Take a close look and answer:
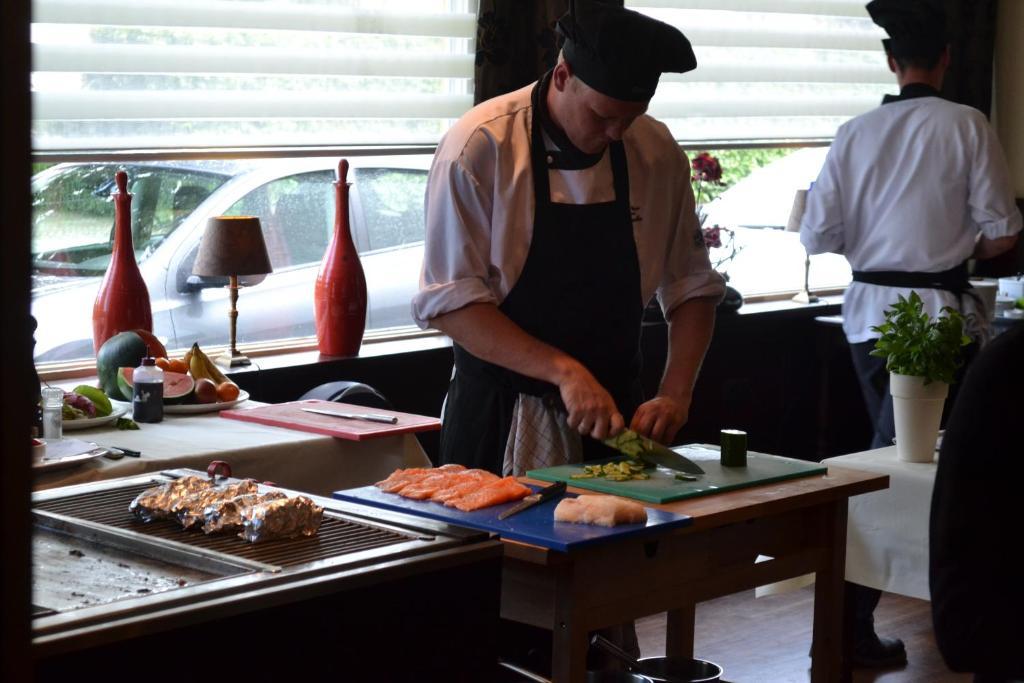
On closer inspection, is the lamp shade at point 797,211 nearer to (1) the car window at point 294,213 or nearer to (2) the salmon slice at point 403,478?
(1) the car window at point 294,213

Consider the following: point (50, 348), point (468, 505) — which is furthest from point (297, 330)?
point (468, 505)

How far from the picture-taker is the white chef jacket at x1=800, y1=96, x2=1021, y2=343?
12.8 ft

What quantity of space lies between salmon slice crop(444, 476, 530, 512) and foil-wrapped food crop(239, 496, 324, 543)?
→ 0.40m

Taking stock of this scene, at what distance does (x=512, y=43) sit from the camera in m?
4.01

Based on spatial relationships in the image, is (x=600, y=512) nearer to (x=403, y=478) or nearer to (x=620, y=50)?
(x=403, y=478)

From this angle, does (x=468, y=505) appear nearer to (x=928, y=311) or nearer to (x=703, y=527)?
(x=703, y=527)

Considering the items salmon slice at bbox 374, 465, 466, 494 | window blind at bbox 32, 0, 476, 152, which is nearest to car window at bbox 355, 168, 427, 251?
window blind at bbox 32, 0, 476, 152

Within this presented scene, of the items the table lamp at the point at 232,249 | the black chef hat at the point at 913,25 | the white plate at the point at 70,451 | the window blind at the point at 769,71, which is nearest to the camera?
the white plate at the point at 70,451

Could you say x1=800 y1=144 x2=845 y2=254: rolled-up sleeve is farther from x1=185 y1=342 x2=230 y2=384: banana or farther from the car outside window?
x1=185 y1=342 x2=230 y2=384: banana

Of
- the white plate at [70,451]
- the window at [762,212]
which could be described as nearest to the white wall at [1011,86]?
the window at [762,212]

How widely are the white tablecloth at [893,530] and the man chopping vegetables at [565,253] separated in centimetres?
56

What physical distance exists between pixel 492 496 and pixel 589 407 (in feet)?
1.06

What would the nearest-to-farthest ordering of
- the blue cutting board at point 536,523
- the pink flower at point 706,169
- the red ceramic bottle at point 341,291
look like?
1. the blue cutting board at point 536,523
2. the red ceramic bottle at point 341,291
3. the pink flower at point 706,169

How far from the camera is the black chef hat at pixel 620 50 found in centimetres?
225
